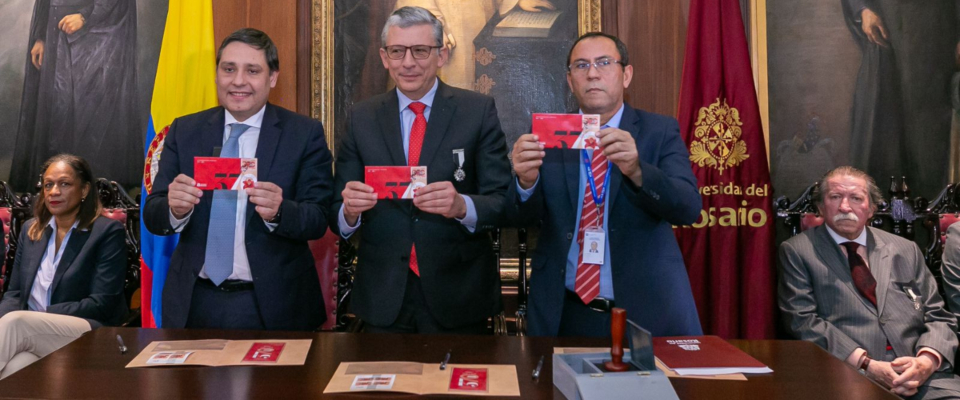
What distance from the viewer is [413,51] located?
10.3 ft

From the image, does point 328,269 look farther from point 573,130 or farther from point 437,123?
point 573,130

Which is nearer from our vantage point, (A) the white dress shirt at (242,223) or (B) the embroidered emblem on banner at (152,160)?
(A) the white dress shirt at (242,223)

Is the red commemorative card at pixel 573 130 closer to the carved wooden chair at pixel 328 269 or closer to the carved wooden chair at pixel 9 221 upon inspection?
the carved wooden chair at pixel 328 269

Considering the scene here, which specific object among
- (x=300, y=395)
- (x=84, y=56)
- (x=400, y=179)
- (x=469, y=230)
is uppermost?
(x=84, y=56)

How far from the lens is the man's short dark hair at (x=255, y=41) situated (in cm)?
321

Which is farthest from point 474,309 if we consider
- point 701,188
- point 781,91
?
point 781,91

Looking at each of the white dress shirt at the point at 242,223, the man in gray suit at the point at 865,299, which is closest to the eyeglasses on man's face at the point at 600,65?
the white dress shirt at the point at 242,223

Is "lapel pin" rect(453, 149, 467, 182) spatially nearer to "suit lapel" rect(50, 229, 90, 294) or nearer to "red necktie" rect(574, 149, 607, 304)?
"red necktie" rect(574, 149, 607, 304)

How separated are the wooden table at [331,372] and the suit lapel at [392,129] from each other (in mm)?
905

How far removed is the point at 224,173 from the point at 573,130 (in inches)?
55.2

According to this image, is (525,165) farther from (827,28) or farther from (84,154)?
(84,154)

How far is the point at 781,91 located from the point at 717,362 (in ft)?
11.1

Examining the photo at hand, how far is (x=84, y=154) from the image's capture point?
5266 mm

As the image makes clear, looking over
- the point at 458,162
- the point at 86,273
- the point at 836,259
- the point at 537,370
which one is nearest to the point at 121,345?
the point at 537,370
